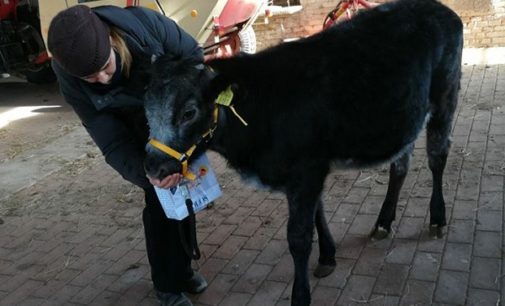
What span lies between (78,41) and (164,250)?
1.49 m

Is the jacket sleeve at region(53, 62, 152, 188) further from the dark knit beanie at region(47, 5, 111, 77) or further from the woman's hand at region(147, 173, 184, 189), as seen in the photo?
the dark knit beanie at region(47, 5, 111, 77)

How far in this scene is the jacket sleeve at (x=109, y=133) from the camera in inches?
104

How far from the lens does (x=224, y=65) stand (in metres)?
2.73

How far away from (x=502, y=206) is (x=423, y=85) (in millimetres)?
1310

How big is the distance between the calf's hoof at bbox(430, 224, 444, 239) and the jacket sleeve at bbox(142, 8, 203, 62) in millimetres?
2103

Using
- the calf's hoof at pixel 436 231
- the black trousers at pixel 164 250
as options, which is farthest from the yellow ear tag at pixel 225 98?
the calf's hoof at pixel 436 231

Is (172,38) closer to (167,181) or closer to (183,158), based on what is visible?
(183,158)

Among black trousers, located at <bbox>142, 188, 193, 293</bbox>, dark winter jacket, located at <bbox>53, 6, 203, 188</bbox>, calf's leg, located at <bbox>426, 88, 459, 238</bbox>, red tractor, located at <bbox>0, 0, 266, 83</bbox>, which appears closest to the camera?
dark winter jacket, located at <bbox>53, 6, 203, 188</bbox>

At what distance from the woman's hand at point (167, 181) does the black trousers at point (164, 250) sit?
1.67ft

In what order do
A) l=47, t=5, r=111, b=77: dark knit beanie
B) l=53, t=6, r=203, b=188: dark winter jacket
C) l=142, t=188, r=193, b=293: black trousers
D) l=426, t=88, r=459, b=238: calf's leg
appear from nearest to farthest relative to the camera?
l=47, t=5, r=111, b=77: dark knit beanie, l=53, t=6, r=203, b=188: dark winter jacket, l=142, t=188, r=193, b=293: black trousers, l=426, t=88, r=459, b=238: calf's leg

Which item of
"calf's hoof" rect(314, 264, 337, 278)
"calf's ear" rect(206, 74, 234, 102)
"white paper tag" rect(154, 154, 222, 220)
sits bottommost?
"calf's hoof" rect(314, 264, 337, 278)

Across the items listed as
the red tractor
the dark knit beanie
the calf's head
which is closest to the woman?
the dark knit beanie

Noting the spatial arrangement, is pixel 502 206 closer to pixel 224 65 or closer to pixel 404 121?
pixel 404 121

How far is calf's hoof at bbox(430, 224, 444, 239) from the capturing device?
355cm
